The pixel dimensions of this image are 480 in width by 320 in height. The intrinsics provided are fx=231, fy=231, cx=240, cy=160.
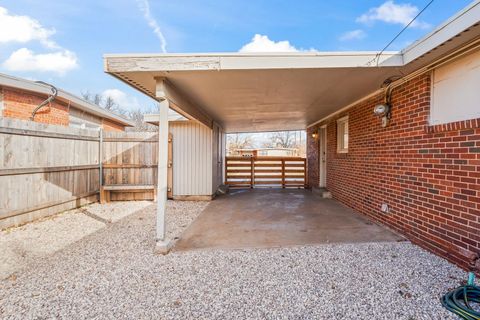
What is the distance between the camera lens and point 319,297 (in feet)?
6.66

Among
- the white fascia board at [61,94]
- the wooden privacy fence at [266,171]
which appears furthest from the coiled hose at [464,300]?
the white fascia board at [61,94]

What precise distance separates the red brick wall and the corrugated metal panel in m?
3.55

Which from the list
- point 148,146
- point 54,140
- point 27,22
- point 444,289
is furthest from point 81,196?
point 27,22

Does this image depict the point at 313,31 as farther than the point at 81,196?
Yes

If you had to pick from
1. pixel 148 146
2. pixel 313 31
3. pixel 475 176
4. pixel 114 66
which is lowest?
pixel 475 176

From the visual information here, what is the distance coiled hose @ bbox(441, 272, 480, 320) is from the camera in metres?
1.76

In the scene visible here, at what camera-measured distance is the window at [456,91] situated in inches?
96.1

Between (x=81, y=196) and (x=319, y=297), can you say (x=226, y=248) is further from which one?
(x=81, y=196)

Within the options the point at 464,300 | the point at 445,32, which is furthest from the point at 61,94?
the point at 464,300

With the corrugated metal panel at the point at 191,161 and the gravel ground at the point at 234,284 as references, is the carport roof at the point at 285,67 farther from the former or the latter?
the corrugated metal panel at the point at 191,161

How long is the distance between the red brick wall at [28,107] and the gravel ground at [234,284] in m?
4.94

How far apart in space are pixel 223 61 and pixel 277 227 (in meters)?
2.76

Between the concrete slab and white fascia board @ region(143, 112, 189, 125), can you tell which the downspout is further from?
the concrete slab

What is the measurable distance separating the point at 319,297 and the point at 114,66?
3326 millimetres
